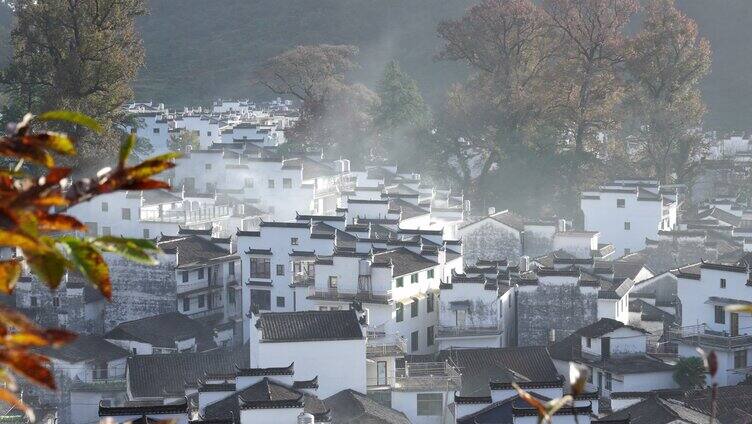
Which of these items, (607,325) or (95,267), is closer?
(95,267)

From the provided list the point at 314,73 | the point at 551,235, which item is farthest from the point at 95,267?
the point at 314,73

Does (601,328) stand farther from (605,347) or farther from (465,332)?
(465,332)

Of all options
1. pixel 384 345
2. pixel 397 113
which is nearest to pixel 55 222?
pixel 384 345

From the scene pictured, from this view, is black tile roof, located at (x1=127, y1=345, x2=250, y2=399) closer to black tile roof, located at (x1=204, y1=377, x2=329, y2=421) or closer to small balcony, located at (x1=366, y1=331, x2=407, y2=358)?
small balcony, located at (x1=366, y1=331, x2=407, y2=358)

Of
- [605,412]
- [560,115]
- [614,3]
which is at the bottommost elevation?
[605,412]

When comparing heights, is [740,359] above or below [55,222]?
below

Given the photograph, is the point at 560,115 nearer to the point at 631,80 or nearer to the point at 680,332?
the point at 631,80

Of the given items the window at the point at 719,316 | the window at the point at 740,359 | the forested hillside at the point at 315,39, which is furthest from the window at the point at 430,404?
the forested hillside at the point at 315,39
